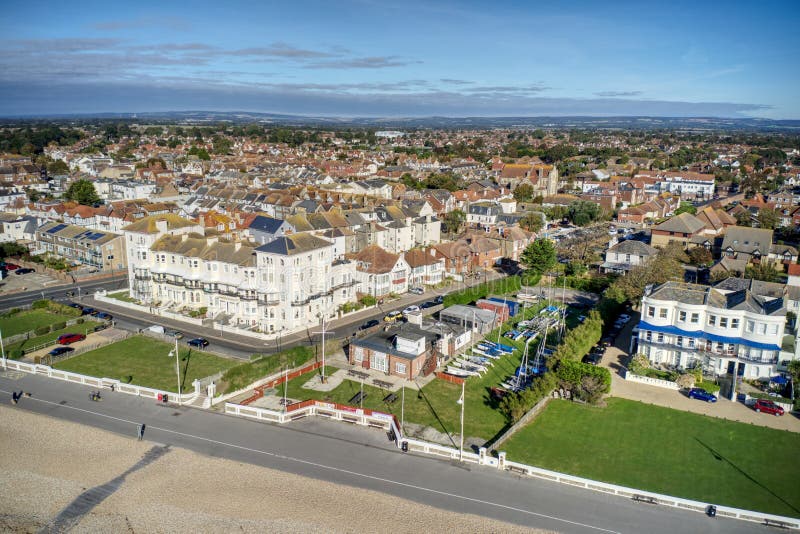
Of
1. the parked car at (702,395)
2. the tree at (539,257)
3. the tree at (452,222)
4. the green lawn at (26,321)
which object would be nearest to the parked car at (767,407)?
the parked car at (702,395)

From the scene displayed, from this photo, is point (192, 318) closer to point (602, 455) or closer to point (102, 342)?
point (102, 342)

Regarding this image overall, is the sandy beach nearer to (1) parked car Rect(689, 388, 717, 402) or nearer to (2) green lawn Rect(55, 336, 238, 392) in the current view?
(2) green lawn Rect(55, 336, 238, 392)

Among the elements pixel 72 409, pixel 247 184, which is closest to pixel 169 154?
pixel 247 184

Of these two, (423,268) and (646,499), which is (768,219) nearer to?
(423,268)

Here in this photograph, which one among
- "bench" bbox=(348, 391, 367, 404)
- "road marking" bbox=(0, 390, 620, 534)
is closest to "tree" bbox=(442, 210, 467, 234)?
"bench" bbox=(348, 391, 367, 404)

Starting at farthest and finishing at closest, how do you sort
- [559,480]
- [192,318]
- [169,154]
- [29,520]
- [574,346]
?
[169,154], [192,318], [574,346], [559,480], [29,520]

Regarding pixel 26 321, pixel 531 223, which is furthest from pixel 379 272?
pixel 531 223
